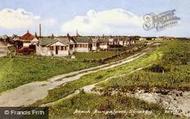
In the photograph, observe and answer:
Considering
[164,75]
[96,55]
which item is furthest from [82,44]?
[164,75]

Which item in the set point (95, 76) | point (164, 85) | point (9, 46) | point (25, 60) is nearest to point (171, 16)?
point (164, 85)

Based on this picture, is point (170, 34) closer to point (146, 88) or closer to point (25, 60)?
point (146, 88)

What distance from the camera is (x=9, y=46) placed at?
3195 centimetres

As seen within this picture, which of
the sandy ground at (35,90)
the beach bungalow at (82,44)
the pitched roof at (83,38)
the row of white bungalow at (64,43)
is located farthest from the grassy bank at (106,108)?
the row of white bungalow at (64,43)

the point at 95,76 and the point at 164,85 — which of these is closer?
the point at 164,85

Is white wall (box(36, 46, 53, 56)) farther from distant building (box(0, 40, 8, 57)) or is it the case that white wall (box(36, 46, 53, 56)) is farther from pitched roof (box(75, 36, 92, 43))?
distant building (box(0, 40, 8, 57))

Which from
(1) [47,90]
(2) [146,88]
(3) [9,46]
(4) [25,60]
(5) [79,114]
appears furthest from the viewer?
(3) [9,46]

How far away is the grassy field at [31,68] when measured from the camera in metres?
25.5

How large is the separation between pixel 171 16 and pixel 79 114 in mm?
6037

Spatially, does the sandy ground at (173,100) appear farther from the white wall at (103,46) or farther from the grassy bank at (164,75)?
the white wall at (103,46)

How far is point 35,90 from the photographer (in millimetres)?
24547

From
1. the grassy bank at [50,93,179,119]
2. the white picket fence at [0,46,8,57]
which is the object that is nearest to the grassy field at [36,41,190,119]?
the grassy bank at [50,93,179,119]

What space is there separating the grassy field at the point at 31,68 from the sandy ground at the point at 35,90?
0.39 m

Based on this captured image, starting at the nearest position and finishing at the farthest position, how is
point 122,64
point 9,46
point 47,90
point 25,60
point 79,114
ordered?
point 79,114, point 47,90, point 122,64, point 25,60, point 9,46
